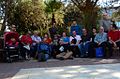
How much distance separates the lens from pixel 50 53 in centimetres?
1466

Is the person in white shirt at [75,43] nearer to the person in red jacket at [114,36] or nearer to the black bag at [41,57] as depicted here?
the person in red jacket at [114,36]

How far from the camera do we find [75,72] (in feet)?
33.2

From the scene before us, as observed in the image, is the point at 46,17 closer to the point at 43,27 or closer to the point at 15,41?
the point at 43,27

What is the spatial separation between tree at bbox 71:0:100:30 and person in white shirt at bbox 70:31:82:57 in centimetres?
331

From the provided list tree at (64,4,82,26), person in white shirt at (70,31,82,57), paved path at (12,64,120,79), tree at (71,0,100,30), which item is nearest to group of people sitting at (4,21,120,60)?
person in white shirt at (70,31,82,57)

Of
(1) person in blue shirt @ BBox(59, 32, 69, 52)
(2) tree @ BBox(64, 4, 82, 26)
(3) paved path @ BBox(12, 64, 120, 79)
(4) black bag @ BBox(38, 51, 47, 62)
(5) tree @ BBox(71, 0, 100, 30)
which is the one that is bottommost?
(3) paved path @ BBox(12, 64, 120, 79)

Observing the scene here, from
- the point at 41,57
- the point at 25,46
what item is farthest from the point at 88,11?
the point at 41,57

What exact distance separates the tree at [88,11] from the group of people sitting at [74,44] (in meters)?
3.53

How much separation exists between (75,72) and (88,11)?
38.1ft

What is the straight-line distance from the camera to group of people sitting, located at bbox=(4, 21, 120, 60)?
14180mm

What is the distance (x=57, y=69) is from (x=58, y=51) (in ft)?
13.1

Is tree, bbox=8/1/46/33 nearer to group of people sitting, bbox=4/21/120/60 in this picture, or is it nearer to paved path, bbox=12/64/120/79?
group of people sitting, bbox=4/21/120/60

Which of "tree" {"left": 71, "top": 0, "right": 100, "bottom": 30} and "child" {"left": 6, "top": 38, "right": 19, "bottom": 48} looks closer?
"child" {"left": 6, "top": 38, "right": 19, "bottom": 48}

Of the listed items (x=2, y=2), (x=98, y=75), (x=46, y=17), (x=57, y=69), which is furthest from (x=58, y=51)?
(x=46, y=17)
